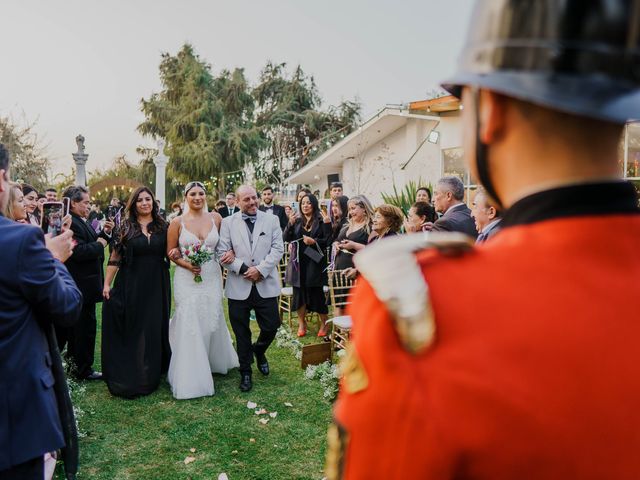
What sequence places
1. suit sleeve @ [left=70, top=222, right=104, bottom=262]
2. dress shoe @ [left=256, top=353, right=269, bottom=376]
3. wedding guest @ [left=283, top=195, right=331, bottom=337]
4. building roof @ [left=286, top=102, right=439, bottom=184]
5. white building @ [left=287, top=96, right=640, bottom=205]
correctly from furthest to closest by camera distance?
building roof @ [left=286, top=102, right=439, bottom=184], white building @ [left=287, top=96, right=640, bottom=205], wedding guest @ [left=283, top=195, right=331, bottom=337], dress shoe @ [left=256, top=353, right=269, bottom=376], suit sleeve @ [left=70, top=222, right=104, bottom=262]

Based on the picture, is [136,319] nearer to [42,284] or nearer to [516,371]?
[42,284]

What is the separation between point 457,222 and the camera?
18.2 feet

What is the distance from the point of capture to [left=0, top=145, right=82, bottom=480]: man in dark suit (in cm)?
214

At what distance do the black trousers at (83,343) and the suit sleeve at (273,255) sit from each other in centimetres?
212

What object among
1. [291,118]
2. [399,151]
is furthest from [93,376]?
[291,118]

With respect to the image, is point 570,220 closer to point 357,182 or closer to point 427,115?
point 427,115

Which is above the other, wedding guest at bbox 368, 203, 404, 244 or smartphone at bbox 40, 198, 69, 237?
smartphone at bbox 40, 198, 69, 237

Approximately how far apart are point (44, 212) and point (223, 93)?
119 feet

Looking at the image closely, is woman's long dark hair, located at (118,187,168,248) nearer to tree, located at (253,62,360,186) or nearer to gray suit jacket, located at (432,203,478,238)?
gray suit jacket, located at (432,203,478,238)

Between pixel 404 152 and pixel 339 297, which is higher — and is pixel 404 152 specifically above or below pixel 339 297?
above

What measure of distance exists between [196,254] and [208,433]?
6.35 ft

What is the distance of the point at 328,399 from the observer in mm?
5488

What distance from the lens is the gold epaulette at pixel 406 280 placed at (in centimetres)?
65

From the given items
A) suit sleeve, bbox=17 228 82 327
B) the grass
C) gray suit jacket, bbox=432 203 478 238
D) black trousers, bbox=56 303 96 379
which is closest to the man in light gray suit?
the grass
